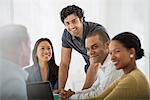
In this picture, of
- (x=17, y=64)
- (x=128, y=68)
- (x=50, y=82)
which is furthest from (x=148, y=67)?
(x=17, y=64)

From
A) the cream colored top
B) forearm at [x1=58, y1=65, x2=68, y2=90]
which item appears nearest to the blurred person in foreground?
forearm at [x1=58, y1=65, x2=68, y2=90]

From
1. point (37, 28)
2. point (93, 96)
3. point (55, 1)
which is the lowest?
point (93, 96)

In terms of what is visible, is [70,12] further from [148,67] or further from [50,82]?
[148,67]

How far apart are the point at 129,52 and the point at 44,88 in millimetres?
522

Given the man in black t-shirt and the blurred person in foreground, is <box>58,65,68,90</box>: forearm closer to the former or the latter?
the man in black t-shirt

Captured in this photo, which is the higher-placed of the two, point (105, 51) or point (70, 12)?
point (70, 12)

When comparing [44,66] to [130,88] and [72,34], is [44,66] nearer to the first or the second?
[72,34]

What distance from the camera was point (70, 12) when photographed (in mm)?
1942

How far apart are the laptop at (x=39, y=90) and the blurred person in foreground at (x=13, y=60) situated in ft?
0.09

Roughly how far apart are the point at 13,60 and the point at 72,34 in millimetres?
369

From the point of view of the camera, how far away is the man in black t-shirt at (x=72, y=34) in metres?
1.94

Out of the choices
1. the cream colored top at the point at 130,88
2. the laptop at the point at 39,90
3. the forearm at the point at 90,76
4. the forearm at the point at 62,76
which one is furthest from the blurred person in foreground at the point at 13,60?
the cream colored top at the point at 130,88

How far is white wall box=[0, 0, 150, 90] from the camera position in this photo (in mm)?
1934

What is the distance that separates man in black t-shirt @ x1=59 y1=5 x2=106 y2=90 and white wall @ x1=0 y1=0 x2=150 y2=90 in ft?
0.09
